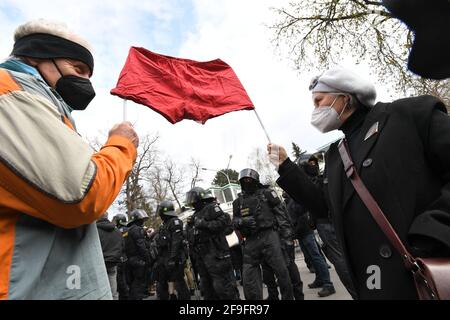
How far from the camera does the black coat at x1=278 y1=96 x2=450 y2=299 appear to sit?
1503 mm

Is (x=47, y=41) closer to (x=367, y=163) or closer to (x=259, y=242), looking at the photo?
(x=367, y=163)

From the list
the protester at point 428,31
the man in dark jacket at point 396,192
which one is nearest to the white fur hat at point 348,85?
the man in dark jacket at point 396,192

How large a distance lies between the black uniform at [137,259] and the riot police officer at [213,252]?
82.3 inches

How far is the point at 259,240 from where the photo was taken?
605 cm

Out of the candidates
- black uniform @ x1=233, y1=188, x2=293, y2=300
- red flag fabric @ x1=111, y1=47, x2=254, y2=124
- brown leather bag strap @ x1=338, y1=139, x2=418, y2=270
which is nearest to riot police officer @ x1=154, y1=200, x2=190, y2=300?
black uniform @ x1=233, y1=188, x2=293, y2=300

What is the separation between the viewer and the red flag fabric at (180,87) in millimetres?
3408

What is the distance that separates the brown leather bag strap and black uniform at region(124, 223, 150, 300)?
772 cm

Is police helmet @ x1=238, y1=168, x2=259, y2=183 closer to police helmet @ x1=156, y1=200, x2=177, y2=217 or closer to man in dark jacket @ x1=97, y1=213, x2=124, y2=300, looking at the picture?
police helmet @ x1=156, y1=200, x2=177, y2=217

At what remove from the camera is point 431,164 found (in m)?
1.67

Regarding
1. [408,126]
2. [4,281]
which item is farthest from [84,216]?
[408,126]

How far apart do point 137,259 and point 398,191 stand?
8.27 metres
